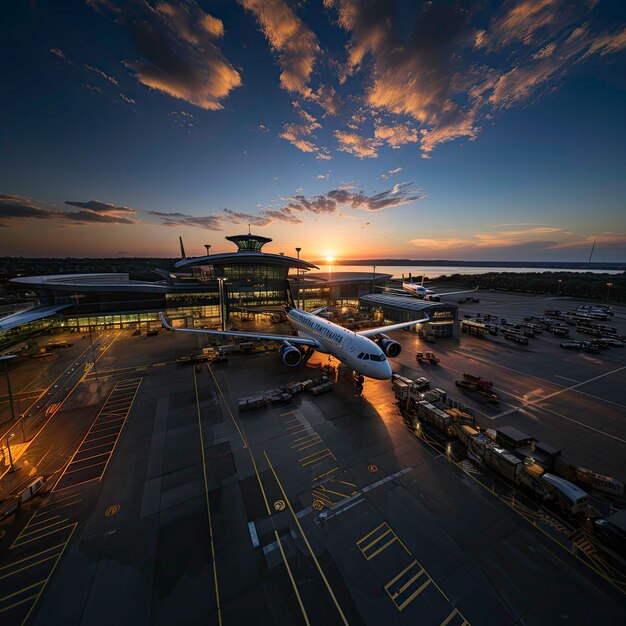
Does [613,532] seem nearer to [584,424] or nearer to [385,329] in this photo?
[584,424]

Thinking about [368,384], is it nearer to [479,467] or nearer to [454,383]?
[454,383]

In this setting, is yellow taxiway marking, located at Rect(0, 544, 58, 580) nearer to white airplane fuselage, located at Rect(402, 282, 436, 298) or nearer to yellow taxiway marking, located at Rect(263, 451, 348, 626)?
yellow taxiway marking, located at Rect(263, 451, 348, 626)

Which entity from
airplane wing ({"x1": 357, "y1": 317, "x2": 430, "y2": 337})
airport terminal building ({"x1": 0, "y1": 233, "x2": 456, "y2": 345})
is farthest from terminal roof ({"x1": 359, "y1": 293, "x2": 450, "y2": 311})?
airplane wing ({"x1": 357, "y1": 317, "x2": 430, "y2": 337})

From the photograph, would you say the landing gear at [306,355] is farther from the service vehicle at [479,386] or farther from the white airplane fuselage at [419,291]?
the white airplane fuselage at [419,291]

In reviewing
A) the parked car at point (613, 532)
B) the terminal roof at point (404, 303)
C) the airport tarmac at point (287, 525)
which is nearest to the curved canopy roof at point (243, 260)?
the terminal roof at point (404, 303)

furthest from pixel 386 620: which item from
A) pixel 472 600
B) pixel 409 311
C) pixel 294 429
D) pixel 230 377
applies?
pixel 409 311

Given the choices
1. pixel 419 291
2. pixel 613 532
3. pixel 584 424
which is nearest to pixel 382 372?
pixel 613 532
